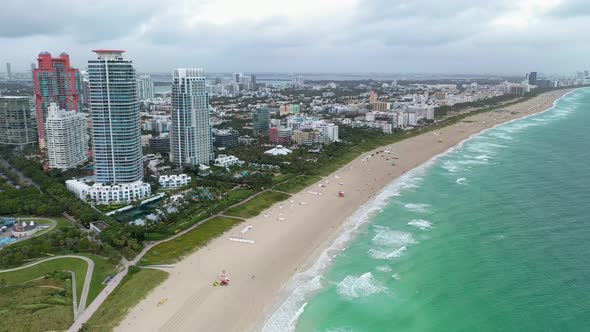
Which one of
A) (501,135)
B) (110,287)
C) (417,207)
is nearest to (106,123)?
(110,287)

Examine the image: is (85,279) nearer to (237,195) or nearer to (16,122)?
(237,195)

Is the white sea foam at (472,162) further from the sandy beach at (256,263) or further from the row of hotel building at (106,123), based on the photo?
the row of hotel building at (106,123)

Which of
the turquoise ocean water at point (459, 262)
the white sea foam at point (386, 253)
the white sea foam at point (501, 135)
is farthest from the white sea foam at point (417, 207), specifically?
the white sea foam at point (501, 135)

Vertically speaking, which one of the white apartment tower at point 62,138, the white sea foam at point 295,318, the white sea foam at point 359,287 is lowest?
the white sea foam at point 295,318

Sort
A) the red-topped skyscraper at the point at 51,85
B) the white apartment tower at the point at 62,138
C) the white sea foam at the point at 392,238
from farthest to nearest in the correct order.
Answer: the red-topped skyscraper at the point at 51,85 → the white apartment tower at the point at 62,138 → the white sea foam at the point at 392,238

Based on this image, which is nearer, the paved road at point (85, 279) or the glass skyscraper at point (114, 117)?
the paved road at point (85, 279)

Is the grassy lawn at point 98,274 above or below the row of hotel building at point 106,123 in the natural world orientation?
below

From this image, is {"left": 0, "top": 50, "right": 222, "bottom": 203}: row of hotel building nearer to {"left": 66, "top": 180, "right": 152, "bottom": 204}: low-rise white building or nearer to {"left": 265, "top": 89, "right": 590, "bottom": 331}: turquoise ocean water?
{"left": 66, "top": 180, "right": 152, "bottom": 204}: low-rise white building
